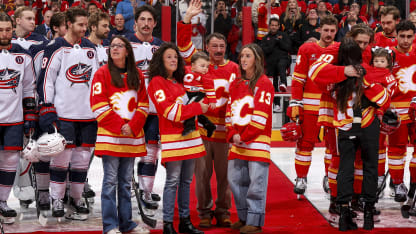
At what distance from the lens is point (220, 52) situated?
491cm

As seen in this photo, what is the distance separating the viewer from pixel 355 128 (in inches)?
183

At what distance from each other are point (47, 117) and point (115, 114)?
706 millimetres

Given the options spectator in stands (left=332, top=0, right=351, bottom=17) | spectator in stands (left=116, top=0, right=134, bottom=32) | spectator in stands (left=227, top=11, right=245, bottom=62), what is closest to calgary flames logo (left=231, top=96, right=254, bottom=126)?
spectator in stands (left=116, top=0, right=134, bottom=32)

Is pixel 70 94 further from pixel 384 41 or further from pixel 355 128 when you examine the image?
pixel 384 41

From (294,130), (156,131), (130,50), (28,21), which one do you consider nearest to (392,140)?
(294,130)

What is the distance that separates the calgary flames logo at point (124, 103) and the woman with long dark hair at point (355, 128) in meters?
1.45

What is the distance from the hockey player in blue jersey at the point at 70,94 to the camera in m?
4.96

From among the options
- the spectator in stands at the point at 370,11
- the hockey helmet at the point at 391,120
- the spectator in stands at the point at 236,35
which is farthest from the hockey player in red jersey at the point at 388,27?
the spectator in stands at the point at 370,11

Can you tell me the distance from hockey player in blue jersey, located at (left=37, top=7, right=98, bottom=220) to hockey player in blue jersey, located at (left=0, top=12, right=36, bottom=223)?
0.13 m

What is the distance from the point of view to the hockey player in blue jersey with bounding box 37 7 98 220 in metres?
4.96

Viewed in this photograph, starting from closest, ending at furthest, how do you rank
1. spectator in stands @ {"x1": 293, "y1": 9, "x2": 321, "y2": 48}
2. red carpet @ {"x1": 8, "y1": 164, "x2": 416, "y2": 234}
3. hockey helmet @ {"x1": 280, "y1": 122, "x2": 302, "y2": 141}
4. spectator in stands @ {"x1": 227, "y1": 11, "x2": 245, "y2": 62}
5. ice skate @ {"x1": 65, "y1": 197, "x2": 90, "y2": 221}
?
red carpet @ {"x1": 8, "y1": 164, "x2": 416, "y2": 234} → ice skate @ {"x1": 65, "y1": 197, "x2": 90, "y2": 221} → hockey helmet @ {"x1": 280, "y1": 122, "x2": 302, "y2": 141} → spectator in stands @ {"x1": 227, "y1": 11, "x2": 245, "y2": 62} → spectator in stands @ {"x1": 293, "y1": 9, "x2": 321, "y2": 48}

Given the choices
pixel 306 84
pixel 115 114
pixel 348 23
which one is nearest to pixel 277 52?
pixel 348 23

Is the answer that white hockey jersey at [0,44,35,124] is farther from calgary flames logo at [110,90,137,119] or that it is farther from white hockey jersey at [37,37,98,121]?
calgary flames logo at [110,90,137,119]

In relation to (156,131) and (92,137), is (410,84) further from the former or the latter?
(92,137)
